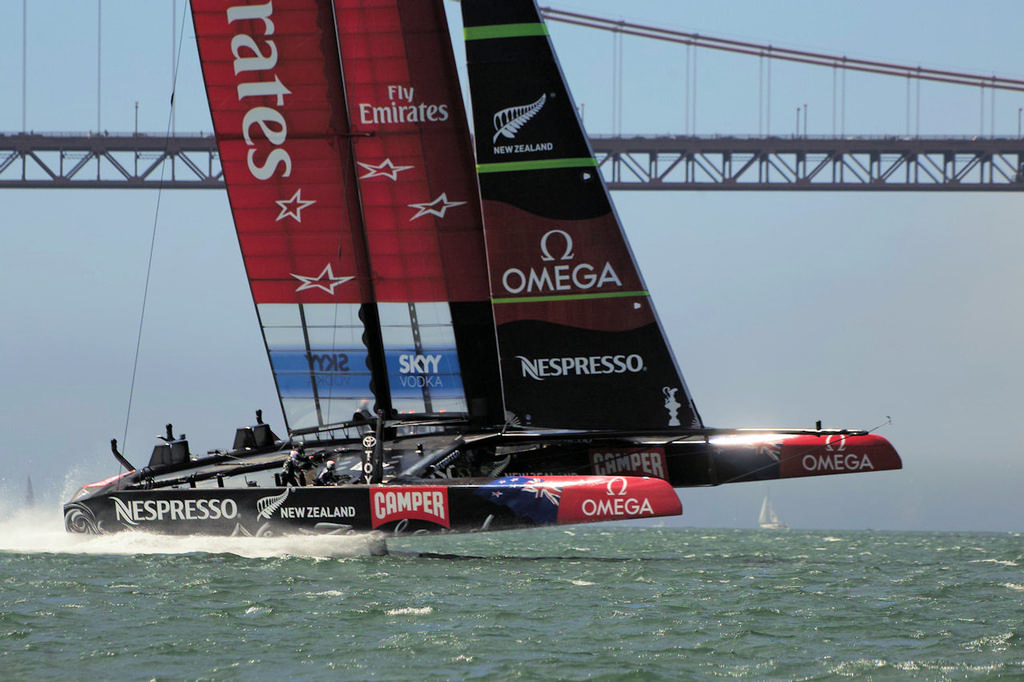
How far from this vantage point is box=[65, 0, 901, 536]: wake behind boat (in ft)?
31.8

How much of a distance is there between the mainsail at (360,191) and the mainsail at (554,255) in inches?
17.4

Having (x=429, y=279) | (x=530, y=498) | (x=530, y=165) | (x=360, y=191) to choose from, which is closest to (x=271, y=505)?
(x=530, y=498)

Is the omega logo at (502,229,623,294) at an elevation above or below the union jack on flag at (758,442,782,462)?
above

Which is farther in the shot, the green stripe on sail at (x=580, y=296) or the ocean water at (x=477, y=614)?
the green stripe on sail at (x=580, y=296)

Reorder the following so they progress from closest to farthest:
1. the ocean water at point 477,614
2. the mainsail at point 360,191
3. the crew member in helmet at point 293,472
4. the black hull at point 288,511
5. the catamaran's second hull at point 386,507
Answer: the ocean water at point 477,614
the catamaran's second hull at point 386,507
the black hull at point 288,511
the crew member in helmet at point 293,472
the mainsail at point 360,191

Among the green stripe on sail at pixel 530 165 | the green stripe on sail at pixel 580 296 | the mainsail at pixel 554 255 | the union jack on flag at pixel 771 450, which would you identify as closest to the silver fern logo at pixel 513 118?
the mainsail at pixel 554 255

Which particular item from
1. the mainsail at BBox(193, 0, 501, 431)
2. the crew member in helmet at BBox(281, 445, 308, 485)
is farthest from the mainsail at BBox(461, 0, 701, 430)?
the crew member in helmet at BBox(281, 445, 308, 485)

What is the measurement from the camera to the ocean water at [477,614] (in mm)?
5281

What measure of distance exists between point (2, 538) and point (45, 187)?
130 ft

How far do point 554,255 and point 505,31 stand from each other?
66.9 inches

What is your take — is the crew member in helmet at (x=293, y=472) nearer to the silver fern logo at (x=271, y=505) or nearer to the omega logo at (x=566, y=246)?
the silver fern logo at (x=271, y=505)

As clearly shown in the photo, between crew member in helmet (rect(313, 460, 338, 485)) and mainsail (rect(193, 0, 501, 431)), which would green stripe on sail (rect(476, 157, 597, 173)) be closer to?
mainsail (rect(193, 0, 501, 431))

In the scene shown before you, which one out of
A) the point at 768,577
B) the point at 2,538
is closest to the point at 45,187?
the point at 2,538

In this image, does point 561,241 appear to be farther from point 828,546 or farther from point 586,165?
point 828,546
